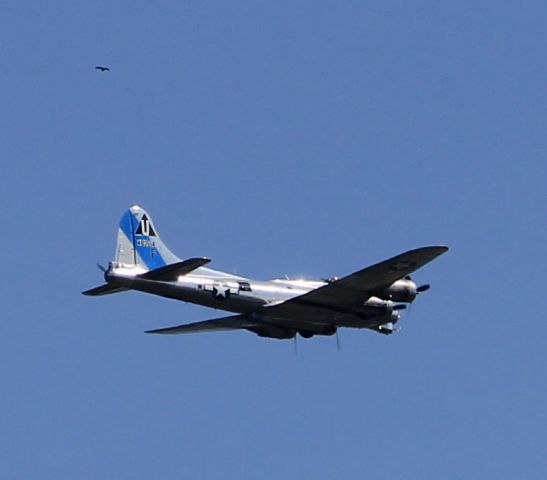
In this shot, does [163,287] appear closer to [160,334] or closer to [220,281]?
[220,281]

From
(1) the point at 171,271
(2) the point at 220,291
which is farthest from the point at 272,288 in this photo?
(1) the point at 171,271

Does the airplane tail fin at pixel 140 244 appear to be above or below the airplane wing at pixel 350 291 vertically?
above

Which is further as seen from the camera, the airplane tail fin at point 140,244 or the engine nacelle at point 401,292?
the engine nacelle at point 401,292

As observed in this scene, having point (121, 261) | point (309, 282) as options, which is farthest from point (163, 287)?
point (309, 282)

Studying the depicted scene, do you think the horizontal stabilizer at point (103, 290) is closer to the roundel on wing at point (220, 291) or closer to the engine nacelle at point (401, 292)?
the roundel on wing at point (220, 291)

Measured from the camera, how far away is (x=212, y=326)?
8144 centimetres

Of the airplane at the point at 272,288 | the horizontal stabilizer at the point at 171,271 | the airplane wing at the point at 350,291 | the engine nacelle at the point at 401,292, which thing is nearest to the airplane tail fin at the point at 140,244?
the airplane at the point at 272,288

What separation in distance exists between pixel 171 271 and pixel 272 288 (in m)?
5.44

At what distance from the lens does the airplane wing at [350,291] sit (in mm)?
74188

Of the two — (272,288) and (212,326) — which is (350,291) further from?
(212,326)

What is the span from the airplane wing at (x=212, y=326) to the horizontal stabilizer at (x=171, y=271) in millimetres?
5872

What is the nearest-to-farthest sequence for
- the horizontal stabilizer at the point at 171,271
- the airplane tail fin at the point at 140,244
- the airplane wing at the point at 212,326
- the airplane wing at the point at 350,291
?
the horizontal stabilizer at the point at 171,271 → the airplane wing at the point at 350,291 → the airplane tail fin at the point at 140,244 → the airplane wing at the point at 212,326

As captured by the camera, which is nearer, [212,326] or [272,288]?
[272,288]

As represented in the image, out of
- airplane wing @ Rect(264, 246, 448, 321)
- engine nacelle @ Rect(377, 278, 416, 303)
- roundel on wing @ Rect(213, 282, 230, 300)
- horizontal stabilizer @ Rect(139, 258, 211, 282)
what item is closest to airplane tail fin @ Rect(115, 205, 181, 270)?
horizontal stabilizer @ Rect(139, 258, 211, 282)
